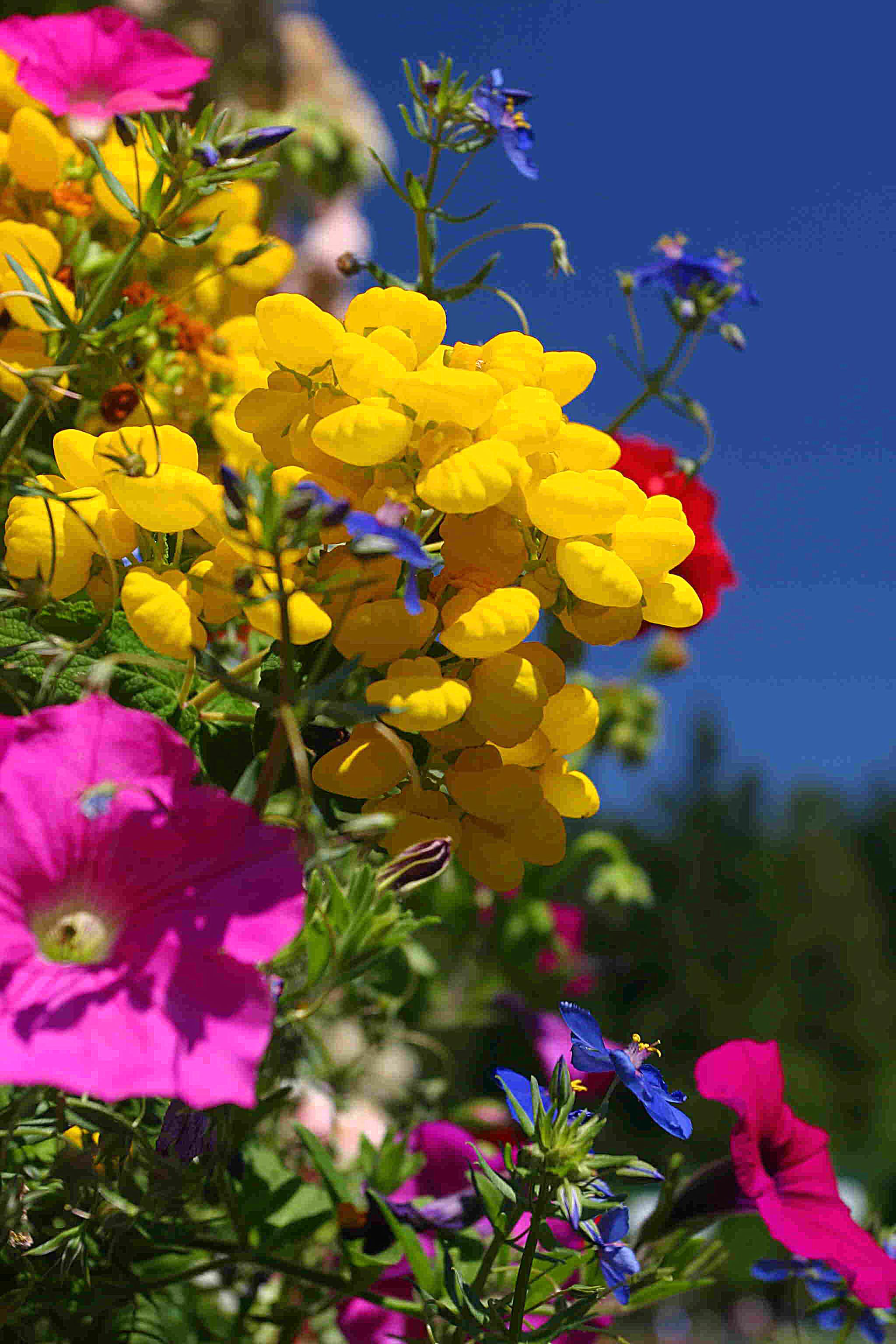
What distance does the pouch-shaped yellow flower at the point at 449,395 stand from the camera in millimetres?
315

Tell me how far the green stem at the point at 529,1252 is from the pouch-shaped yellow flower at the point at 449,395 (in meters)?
0.20

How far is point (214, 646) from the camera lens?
33cm

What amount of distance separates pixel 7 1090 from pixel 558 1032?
0.59 meters

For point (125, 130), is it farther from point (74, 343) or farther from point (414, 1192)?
point (414, 1192)

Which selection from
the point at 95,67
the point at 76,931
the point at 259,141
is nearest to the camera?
the point at 76,931

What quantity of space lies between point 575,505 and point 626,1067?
0.49ft

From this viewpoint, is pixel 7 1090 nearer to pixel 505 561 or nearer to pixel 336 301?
pixel 505 561

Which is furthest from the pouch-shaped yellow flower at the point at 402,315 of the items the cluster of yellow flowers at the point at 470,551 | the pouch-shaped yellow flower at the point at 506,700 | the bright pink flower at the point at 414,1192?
the bright pink flower at the point at 414,1192

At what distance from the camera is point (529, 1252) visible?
1.03ft

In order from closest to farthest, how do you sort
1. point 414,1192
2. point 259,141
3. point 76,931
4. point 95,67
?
point 76,931 < point 259,141 < point 95,67 < point 414,1192

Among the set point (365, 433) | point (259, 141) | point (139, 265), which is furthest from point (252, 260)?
point (365, 433)

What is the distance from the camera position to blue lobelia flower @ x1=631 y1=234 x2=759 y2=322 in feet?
1.89

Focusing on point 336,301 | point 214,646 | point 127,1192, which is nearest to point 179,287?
point 214,646

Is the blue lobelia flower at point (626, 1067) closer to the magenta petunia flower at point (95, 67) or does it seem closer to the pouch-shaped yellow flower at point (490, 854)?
the pouch-shaped yellow flower at point (490, 854)
